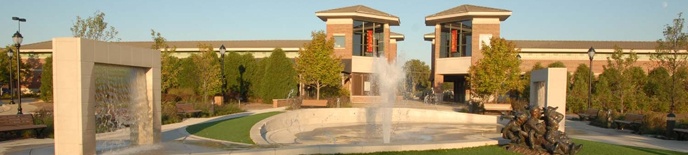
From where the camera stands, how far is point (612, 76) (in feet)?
98.3

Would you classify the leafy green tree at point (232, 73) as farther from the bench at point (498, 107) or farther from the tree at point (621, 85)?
the tree at point (621, 85)

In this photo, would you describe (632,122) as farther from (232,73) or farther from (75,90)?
(232,73)

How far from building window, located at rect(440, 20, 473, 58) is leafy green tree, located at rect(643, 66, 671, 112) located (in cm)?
1233

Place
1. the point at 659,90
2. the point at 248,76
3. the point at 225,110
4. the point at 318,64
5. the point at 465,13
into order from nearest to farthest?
the point at 225,110
the point at 659,90
the point at 318,64
the point at 465,13
the point at 248,76

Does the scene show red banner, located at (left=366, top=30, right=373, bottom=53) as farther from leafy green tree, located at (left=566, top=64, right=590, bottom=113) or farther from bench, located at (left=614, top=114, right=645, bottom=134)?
bench, located at (left=614, top=114, right=645, bottom=134)

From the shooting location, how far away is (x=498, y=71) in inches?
1064

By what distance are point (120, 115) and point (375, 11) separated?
28777 mm

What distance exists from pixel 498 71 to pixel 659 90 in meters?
9.60

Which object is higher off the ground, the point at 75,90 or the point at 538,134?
the point at 75,90

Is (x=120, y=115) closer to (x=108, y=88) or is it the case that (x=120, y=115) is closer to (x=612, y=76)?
(x=108, y=88)

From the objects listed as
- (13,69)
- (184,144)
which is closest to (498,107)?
(184,144)

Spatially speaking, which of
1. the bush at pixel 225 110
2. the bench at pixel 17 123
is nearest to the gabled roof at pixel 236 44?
the bush at pixel 225 110

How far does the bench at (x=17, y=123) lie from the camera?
37.6ft

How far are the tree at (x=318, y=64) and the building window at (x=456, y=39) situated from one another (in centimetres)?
1134
